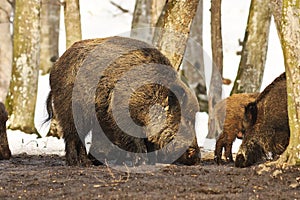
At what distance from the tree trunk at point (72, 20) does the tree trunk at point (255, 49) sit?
4.05 metres

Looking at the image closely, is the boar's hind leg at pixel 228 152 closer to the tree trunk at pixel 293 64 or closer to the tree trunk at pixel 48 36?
the tree trunk at pixel 293 64

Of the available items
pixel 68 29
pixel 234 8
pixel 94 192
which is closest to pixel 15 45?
pixel 68 29

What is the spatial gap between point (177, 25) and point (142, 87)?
2067mm

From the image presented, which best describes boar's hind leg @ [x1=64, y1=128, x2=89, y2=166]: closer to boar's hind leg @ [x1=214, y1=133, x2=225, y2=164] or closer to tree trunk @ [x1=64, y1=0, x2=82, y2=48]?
boar's hind leg @ [x1=214, y1=133, x2=225, y2=164]

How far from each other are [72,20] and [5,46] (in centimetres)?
642

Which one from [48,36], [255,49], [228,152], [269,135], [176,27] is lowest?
[228,152]

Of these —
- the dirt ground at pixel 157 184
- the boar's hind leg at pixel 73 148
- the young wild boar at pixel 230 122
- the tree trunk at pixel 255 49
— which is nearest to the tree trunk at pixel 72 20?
the tree trunk at pixel 255 49

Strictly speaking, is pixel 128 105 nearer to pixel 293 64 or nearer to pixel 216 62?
pixel 293 64

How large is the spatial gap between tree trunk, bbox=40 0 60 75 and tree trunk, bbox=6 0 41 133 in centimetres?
1034

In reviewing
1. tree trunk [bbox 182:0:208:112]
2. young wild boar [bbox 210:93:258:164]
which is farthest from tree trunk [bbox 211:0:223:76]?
tree trunk [bbox 182:0:208:112]

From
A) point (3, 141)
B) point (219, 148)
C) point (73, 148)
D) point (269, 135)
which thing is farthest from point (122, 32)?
point (269, 135)

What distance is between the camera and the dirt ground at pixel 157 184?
18.9 feet

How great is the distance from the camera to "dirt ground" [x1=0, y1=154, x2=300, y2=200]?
5746 millimetres

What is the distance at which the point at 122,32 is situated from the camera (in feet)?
108
